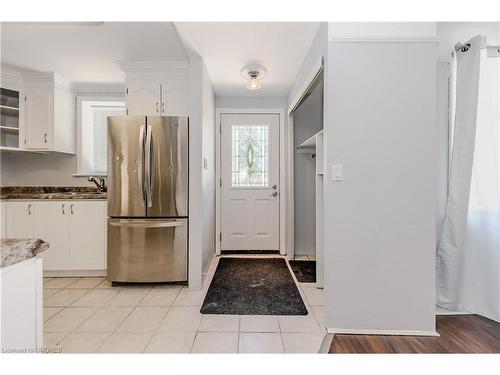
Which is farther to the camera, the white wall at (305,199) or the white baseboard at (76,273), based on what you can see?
the white wall at (305,199)

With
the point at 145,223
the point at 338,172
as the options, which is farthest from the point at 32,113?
the point at 338,172

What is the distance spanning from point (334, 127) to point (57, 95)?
3292 millimetres

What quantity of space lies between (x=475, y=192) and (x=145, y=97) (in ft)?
10.7

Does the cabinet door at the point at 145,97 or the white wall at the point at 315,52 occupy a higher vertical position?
the white wall at the point at 315,52

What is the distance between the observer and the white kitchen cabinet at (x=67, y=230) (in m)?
2.86

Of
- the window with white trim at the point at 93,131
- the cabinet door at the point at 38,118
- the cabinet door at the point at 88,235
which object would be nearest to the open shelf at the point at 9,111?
the cabinet door at the point at 38,118

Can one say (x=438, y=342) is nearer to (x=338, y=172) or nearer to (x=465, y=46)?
(x=338, y=172)

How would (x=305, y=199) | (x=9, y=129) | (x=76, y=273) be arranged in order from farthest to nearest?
(x=305, y=199) → (x=9, y=129) → (x=76, y=273)

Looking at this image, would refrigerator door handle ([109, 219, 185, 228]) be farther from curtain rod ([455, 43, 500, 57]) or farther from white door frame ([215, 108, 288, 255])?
curtain rod ([455, 43, 500, 57])

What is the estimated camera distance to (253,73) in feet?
9.42

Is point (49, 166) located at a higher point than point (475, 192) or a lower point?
higher

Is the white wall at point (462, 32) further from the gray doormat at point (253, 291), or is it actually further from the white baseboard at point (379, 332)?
the gray doormat at point (253, 291)

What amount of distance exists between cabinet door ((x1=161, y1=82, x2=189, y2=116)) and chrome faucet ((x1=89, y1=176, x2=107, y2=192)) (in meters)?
1.25

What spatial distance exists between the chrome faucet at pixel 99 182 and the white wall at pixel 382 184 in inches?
111
